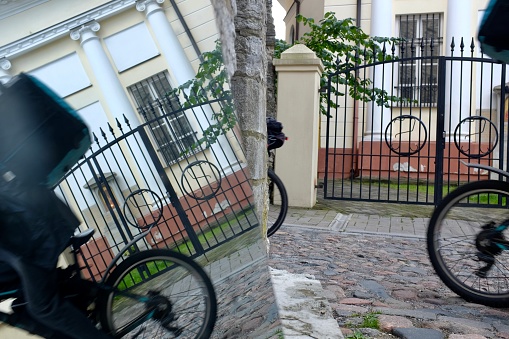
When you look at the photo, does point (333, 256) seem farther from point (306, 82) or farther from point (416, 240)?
point (306, 82)

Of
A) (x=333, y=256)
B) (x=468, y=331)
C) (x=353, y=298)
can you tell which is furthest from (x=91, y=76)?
(x=333, y=256)

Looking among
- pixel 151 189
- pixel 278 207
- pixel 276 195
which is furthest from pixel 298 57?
pixel 151 189

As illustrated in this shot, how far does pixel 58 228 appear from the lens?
51cm

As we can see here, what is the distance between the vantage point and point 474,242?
118 inches

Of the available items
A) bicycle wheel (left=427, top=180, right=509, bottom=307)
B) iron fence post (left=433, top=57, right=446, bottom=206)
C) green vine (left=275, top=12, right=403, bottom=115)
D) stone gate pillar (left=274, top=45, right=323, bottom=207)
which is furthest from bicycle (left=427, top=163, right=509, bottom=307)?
green vine (left=275, top=12, right=403, bottom=115)

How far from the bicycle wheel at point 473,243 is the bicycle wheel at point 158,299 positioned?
237 cm

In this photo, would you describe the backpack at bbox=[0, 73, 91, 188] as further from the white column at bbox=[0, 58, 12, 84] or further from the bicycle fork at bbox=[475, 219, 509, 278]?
the bicycle fork at bbox=[475, 219, 509, 278]

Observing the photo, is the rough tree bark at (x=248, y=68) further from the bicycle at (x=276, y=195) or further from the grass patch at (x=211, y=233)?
the bicycle at (x=276, y=195)

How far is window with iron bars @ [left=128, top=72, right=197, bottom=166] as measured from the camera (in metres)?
0.57

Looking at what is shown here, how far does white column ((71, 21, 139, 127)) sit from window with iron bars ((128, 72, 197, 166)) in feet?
0.04

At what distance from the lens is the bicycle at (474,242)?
290 cm

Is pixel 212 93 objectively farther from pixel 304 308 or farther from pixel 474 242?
pixel 474 242

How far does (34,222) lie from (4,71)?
0.37ft

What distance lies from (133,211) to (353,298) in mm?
2575
